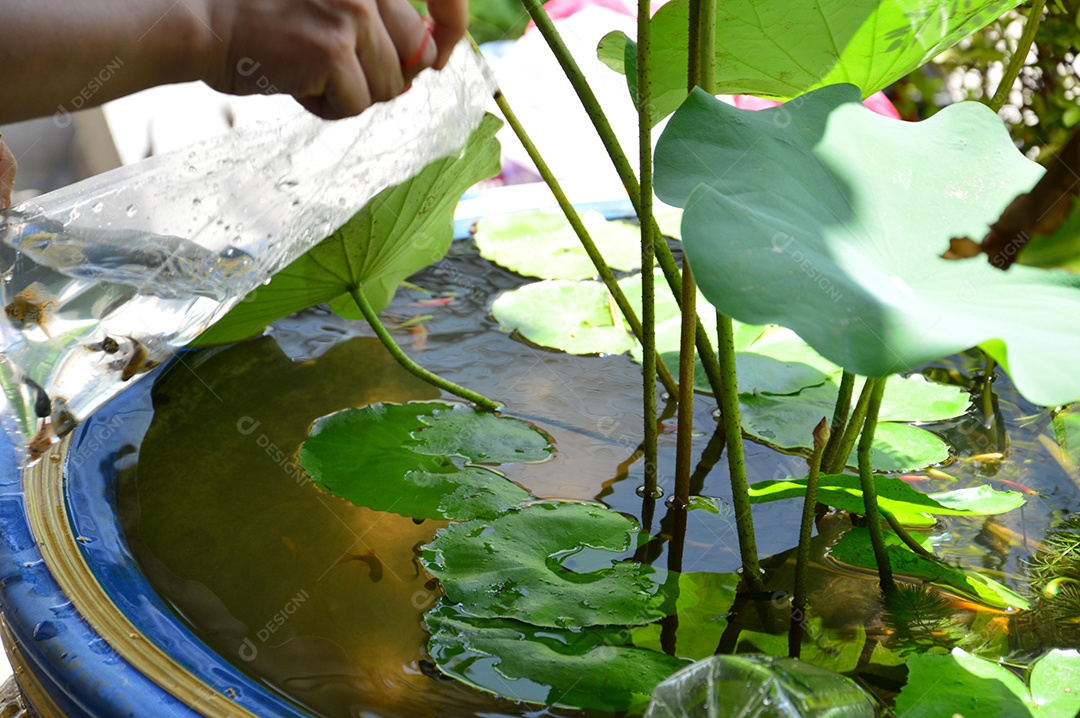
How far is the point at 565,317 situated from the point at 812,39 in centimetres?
32

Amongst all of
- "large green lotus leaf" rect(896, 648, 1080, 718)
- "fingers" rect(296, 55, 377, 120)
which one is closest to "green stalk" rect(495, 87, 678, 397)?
"fingers" rect(296, 55, 377, 120)

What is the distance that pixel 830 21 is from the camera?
1.61 feet

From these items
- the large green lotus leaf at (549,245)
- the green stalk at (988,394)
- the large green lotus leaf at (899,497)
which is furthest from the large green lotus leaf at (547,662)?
the large green lotus leaf at (549,245)

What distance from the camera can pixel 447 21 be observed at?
0.44 metres

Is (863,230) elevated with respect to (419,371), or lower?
elevated

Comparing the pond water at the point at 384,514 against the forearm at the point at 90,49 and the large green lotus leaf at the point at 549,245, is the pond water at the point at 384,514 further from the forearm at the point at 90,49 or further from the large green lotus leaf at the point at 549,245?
the forearm at the point at 90,49

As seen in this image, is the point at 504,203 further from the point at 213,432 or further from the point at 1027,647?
the point at 1027,647

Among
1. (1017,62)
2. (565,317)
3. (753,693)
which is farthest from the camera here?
(565,317)

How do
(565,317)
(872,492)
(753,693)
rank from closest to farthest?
(753,693)
(872,492)
(565,317)

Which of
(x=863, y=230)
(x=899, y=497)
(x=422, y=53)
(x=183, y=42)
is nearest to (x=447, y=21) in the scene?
(x=422, y=53)

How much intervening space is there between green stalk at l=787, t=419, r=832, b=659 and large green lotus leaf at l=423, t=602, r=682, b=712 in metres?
0.06

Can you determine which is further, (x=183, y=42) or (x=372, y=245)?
(x=372, y=245)

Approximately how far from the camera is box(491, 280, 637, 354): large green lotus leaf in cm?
71

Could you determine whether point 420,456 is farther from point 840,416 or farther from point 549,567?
point 840,416
